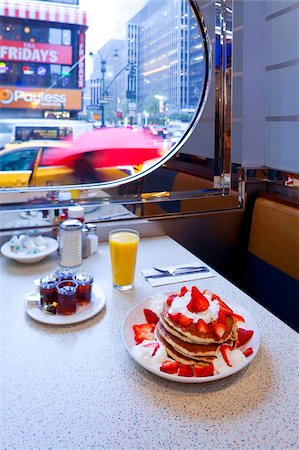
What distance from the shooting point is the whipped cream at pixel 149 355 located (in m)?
0.71

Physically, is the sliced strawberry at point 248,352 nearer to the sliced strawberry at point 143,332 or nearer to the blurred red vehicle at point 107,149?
the sliced strawberry at point 143,332

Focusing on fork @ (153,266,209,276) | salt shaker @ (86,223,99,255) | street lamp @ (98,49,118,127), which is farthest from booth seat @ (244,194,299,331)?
street lamp @ (98,49,118,127)

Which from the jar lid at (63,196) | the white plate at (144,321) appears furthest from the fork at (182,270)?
the jar lid at (63,196)

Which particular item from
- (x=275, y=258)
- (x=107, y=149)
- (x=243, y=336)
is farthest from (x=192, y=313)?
(x=107, y=149)

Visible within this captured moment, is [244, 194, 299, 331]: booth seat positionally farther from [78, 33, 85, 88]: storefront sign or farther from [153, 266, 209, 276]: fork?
[78, 33, 85, 88]: storefront sign

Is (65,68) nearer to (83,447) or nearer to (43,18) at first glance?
Result: (43,18)

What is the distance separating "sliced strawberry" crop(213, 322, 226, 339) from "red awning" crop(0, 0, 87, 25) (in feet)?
6.66

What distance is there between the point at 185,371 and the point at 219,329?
4.0 inches

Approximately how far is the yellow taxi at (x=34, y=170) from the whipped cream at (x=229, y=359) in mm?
1249

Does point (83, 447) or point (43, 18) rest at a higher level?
point (43, 18)

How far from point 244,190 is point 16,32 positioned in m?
1.65

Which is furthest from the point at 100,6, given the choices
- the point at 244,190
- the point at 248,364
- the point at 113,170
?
the point at 248,364

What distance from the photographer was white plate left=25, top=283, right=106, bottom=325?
0.91 metres

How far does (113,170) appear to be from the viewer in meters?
2.13
